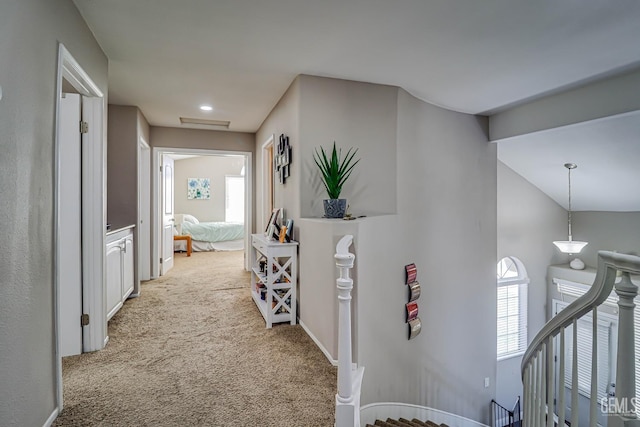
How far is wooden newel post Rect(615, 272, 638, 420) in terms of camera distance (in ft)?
3.10

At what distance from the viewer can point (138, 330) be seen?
276 centimetres

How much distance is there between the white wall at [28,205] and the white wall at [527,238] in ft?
18.3

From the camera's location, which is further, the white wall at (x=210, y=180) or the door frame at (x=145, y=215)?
the white wall at (x=210, y=180)

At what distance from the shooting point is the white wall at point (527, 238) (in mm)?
5270

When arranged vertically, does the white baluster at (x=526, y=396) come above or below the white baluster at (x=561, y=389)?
below

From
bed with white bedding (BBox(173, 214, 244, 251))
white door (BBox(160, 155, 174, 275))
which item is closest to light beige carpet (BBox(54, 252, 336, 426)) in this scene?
white door (BBox(160, 155, 174, 275))

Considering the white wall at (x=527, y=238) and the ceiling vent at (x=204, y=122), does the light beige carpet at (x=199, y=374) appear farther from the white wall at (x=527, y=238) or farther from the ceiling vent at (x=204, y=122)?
the white wall at (x=527, y=238)

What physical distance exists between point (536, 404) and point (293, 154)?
240 cm

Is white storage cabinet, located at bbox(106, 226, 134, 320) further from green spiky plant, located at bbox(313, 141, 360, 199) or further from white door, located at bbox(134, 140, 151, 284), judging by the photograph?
green spiky plant, located at bbox(313, 141, 360, 199)

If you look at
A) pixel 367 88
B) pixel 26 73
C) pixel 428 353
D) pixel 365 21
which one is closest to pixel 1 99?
pixel 26 73

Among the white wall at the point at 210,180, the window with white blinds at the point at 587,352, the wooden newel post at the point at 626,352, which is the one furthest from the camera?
the white wall at the point at 210,180

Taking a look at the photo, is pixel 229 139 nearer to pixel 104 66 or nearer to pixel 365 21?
pixel 104 66

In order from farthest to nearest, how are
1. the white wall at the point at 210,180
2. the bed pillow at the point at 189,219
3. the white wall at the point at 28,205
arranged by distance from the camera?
the white wall at the point at 210,180 < the bed pillow at the point at 189,219 < the white wall at the point at 28,205

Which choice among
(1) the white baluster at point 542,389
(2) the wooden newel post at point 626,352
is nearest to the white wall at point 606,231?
(1) the white baluster at point 542,389
